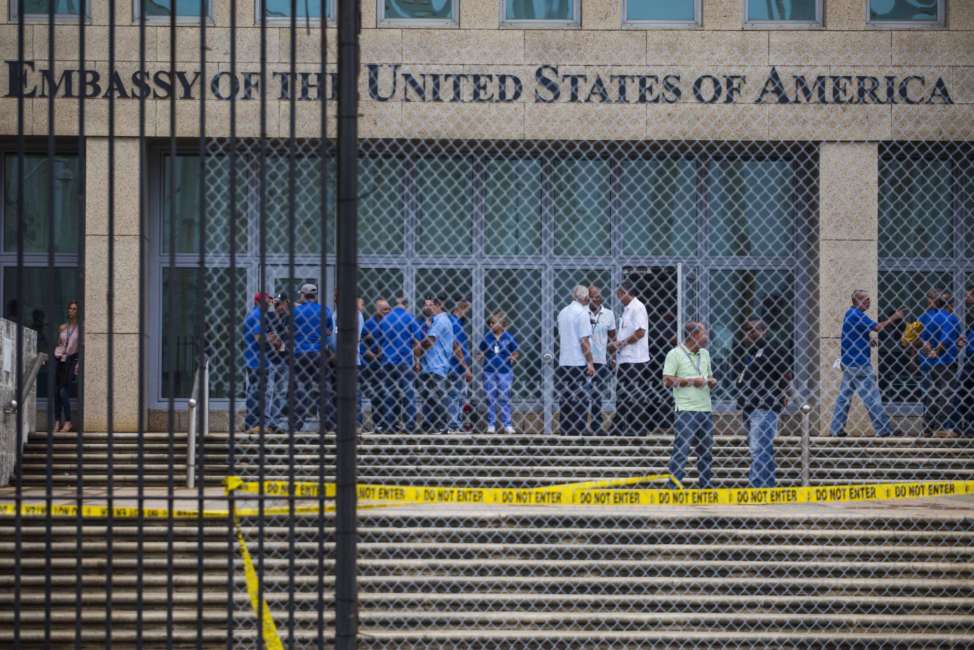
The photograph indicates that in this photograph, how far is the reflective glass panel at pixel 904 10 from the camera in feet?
56.9

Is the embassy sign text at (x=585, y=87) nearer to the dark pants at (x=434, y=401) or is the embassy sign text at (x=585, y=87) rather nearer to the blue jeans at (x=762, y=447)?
the dark pants at (x=434, y=401)

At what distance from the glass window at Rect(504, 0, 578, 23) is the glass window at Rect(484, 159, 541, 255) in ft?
6.03

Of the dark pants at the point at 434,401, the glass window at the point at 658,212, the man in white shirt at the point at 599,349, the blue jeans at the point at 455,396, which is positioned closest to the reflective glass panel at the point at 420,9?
the glass window at the point at 658,212

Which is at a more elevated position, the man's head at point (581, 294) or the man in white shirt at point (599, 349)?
the man's head at point (581, 294)

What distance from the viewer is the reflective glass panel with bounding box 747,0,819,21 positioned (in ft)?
57.1

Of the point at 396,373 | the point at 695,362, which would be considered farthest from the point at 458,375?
the point at 695,362

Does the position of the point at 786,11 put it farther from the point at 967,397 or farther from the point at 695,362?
the point at 695,362

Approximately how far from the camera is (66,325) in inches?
617

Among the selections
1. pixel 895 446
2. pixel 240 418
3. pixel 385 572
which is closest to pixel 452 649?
pixel 385 572

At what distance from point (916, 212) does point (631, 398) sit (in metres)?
5.26

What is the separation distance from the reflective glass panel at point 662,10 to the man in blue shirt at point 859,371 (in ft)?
18.6

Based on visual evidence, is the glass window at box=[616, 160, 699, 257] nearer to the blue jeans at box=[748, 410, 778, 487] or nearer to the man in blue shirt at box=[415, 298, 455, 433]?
the man in blue shirt at box=[415, 298, 455, 433]

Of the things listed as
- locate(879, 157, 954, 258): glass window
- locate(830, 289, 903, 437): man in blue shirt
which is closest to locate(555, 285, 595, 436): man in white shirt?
locate(830, 289, 903, 437): man in blue shirt

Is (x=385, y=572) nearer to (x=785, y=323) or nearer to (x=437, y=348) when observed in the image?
(x=437, y=348)
